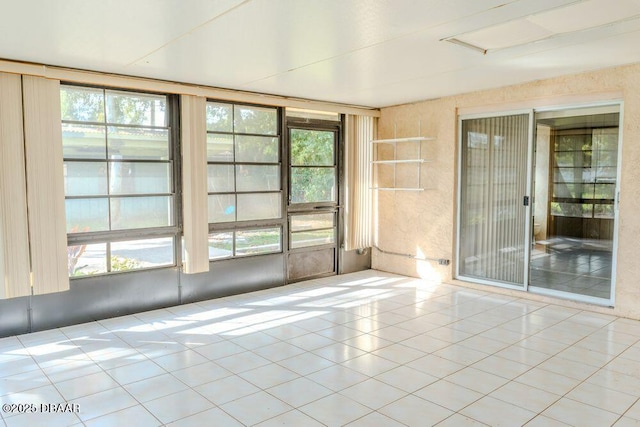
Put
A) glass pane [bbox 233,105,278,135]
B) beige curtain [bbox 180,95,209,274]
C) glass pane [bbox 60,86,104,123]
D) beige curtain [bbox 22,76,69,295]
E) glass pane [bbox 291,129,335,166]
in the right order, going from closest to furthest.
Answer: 1. beige curtain [bbox 22,76,69,295]
2. glass pane [bbox 60,86,104,123]
3. beige curtain [bbox 180,95,209,274]
4. glass pane [bbox 233,105,278,135]
5. glass pane [bbox 291,129,335,166]

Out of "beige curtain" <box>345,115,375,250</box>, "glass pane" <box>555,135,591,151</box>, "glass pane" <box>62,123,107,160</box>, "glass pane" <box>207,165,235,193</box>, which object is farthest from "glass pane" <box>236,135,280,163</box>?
"glass pane" <box>555,135,591,151</box>

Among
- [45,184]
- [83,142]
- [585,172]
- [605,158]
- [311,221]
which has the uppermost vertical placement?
[83,142]

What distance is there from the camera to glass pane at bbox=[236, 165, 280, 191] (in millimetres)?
5621

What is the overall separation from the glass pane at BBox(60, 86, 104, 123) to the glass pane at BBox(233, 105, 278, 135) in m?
1.50

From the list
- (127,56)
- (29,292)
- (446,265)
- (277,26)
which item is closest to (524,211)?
(446,265)

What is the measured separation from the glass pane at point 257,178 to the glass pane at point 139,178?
88 centimetres

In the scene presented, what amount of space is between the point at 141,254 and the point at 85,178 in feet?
3.13

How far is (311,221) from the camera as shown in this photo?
6.46 m

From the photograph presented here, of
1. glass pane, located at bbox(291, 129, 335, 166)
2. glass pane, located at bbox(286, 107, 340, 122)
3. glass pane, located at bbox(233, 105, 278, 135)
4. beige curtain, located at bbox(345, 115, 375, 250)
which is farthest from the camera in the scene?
beige curtain, located at bbox(345, 115, 375, 250)

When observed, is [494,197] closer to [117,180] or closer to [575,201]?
[575,201]

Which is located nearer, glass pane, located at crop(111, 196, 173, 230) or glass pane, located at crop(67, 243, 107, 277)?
glass pane, located at crop(67, 243, 107, 277)

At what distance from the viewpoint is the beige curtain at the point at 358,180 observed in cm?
663

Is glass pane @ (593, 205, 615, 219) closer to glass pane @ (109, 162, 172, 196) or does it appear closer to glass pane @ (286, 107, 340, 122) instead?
glass pane @ (286, 107, 340, 122)

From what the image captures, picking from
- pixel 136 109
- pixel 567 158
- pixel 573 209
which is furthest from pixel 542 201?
pixel 136 109
